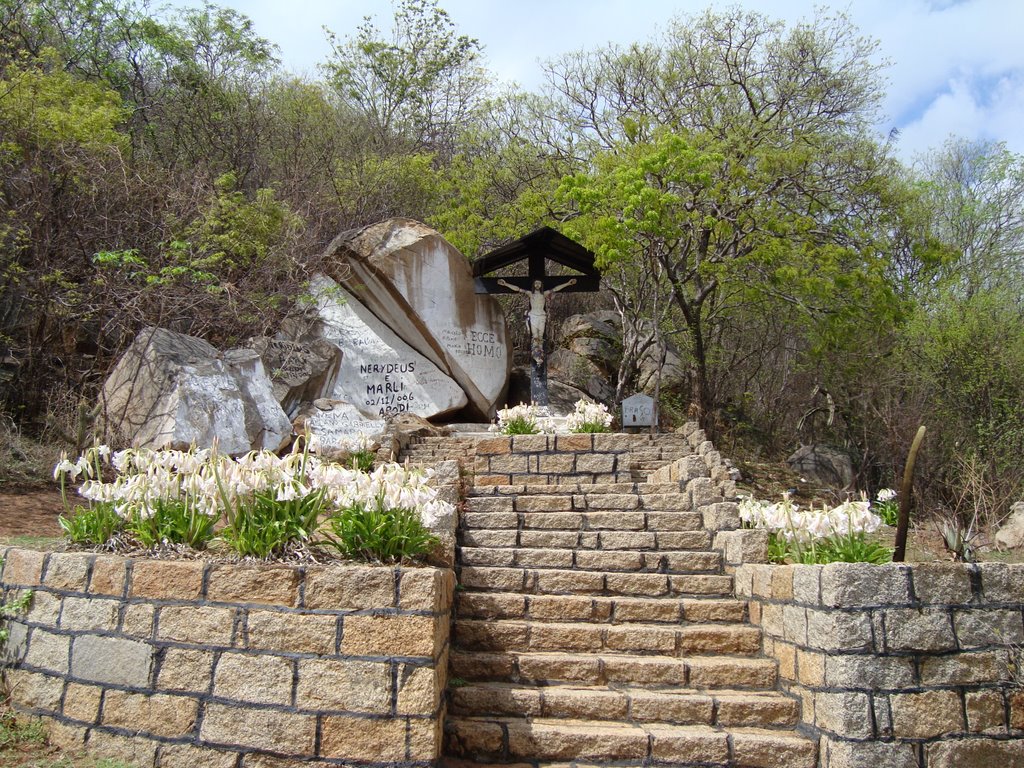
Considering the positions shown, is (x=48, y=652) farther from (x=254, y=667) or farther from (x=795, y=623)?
(x=795, y=623)

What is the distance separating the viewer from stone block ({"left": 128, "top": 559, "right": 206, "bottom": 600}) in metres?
3.92

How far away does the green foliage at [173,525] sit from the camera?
423 centimetres

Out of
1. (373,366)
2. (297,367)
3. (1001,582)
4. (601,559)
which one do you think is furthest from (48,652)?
(373,366)

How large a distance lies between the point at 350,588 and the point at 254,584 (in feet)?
1.57

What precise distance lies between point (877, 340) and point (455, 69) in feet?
41.9

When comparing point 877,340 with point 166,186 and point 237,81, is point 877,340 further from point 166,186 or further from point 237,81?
point 237,81

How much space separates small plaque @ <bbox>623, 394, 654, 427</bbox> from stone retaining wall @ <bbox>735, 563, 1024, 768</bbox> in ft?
24.8

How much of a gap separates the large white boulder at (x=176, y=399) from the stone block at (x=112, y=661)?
13.5ft

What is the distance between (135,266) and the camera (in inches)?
391

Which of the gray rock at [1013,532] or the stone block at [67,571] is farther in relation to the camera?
the gray rock at [1013,532]

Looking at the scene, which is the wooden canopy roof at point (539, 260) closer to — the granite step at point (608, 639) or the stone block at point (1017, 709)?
the granite step at point (608, 639)

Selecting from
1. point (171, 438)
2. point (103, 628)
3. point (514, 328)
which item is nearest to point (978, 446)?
point (514, 328)

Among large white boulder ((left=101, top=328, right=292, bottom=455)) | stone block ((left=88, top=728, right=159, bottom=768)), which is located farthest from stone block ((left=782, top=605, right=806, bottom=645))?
large white boulder ((left=101, top=328, right=292, bottom=455))

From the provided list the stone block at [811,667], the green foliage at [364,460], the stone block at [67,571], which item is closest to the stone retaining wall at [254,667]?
the stone block at [67,571]
